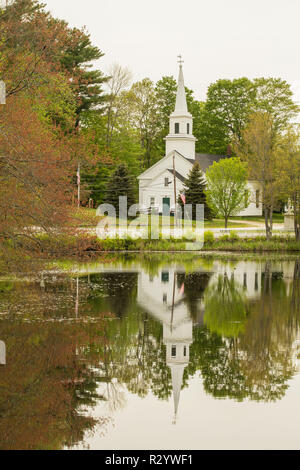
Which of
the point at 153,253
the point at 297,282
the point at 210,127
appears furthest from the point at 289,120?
the point at 297,282

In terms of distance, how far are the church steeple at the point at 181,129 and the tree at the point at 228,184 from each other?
14.2 m

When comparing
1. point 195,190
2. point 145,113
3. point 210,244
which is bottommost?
point 210,244

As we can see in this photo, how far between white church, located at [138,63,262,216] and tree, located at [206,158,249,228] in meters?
9.23

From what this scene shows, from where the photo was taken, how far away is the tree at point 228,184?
44.3 metres

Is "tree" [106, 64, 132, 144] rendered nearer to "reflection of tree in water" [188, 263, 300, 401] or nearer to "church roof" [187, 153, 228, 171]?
"church roof" [187, 153, 228, 171]

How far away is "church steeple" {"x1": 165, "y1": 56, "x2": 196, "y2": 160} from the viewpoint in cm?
5884

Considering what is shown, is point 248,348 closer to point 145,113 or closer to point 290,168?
point 290,168

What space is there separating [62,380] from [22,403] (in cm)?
117

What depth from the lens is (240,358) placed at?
12430 millimetres

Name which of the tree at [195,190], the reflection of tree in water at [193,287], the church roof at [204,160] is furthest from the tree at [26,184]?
the church roof at [204,160]

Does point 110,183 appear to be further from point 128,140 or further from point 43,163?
point 43,163

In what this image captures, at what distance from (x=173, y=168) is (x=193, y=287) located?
33.2 metres

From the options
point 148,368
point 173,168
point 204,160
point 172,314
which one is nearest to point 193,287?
point 172,314

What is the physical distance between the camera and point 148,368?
11.7 metres
